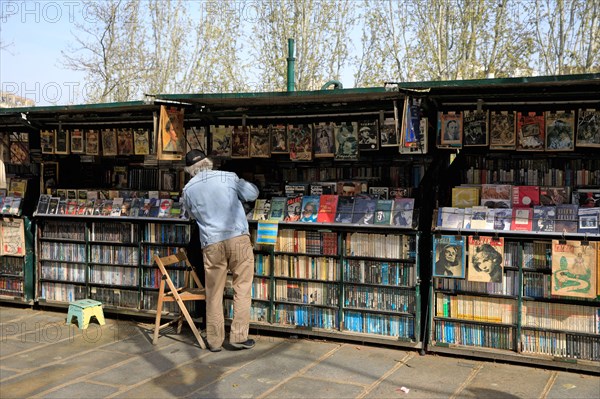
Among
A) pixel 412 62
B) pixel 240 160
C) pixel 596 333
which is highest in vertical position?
pixel 412 62

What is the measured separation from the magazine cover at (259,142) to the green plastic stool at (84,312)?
2.61m

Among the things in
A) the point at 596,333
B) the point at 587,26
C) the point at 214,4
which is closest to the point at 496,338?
the point at 596,333

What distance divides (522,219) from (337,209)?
1.87 m

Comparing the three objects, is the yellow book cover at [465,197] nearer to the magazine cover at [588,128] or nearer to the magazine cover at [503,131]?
the magazine cover at [503,131]

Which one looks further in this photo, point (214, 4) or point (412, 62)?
point (214, 4)

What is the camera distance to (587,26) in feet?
55.0

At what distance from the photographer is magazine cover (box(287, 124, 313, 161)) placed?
270 inches

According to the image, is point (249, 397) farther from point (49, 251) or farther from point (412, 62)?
point (412, 62)

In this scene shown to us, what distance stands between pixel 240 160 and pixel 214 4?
16389 millimetres

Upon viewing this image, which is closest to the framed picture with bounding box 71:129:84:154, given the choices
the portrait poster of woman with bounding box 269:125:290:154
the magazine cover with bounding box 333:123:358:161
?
the portrait poster of woman with bounding box 269:125:290:154

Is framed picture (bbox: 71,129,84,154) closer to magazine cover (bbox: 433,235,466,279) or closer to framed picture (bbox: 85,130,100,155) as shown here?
framed picture (bbox: 85,130,100,155)

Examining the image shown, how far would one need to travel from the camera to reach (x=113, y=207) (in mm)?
7535

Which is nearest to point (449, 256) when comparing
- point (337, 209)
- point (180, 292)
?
point (337, 209)

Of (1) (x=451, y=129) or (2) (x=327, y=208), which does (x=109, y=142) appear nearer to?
(2) (x=327, y=208)
